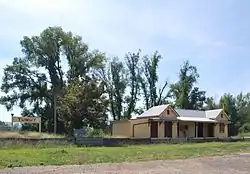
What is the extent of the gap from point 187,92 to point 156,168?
71492mm

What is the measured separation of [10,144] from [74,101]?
69.3 ft

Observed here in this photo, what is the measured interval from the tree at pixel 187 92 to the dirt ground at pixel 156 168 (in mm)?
66194

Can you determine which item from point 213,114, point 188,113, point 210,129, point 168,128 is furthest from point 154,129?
point 213,114

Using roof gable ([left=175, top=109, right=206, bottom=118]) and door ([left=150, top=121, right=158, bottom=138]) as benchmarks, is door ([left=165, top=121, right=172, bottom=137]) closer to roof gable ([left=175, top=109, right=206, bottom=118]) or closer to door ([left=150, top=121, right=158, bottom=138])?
door ([left=150, top=121, right=158, bottom=138])

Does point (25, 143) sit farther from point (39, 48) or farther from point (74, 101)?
point (39, 48)

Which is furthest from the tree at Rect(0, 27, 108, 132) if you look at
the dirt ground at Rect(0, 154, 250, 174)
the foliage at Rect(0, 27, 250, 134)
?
the dirt ground at Rect(0, 154, 250, 174)

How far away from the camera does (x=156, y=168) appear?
67.4 ft

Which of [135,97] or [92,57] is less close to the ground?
[92,57]

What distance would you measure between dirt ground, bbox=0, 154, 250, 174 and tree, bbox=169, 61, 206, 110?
66.2 metres

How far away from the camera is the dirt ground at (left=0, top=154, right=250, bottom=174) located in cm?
1872

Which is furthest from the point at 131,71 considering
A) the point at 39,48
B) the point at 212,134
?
the point at 212,134

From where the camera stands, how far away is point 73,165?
21.1 metres

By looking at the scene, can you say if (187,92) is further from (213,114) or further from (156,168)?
(156,168)

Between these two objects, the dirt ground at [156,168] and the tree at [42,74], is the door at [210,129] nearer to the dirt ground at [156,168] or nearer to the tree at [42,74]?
the tree at [42,74]
